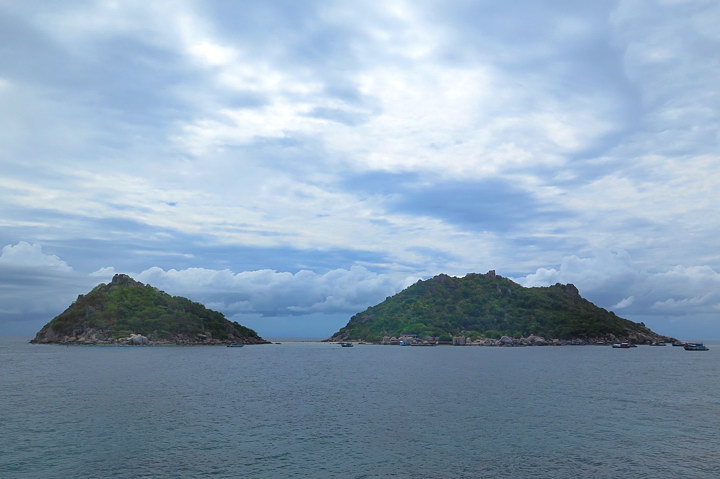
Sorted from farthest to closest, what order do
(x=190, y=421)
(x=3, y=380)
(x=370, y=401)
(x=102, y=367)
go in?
(x=102, y=367), (x=3, y=380), (x=370, y=401), (x=190, y=421)

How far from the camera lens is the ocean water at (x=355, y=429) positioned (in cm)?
5222

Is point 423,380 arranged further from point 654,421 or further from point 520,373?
point 654,421

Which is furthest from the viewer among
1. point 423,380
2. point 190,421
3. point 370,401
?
point 423,380

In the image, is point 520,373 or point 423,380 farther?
point 520,373

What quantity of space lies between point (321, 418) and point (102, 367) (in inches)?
5009

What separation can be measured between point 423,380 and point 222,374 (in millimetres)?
65920

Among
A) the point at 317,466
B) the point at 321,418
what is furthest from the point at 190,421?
the point at 317,466

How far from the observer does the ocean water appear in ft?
171

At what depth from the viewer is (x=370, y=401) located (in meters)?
99.1

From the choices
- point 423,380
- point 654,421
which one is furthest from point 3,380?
point 654,421

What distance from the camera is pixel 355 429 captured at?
234 ft

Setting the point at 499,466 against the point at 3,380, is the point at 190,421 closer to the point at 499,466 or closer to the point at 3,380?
the point at 499,466

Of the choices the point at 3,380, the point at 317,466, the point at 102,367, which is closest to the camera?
the point at 317,466

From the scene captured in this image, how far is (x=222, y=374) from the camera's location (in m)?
156
